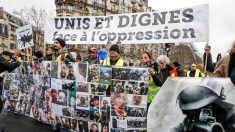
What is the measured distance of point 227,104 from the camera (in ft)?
11.5

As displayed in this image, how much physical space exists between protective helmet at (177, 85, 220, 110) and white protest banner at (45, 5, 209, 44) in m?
3.22

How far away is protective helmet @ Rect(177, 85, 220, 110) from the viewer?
3586 mm

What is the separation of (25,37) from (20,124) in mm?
2516

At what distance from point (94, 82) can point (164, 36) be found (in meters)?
1.68

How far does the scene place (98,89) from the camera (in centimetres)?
682

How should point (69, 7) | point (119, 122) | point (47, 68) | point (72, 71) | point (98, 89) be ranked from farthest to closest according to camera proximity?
point (69, 7) < point (47, 68) < point (72, 71) < point (98, 89) < point (119, 122)

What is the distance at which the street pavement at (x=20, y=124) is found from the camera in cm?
864

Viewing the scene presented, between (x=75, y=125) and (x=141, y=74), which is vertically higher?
(x=141, y=74)

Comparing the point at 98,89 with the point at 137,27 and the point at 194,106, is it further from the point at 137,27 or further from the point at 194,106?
the point at 194,106

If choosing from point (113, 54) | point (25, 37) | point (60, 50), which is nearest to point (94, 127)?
point (113, 54)

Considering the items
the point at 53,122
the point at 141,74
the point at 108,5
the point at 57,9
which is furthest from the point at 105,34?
the point at 108,5

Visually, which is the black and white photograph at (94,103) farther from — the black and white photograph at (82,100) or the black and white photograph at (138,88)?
the black and white photograph at (138,88)

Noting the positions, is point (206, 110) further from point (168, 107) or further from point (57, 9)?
point (57, 9)

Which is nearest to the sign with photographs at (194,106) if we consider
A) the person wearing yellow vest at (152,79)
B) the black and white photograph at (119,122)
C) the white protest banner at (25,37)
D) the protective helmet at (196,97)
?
the protective helmet at (196,97)
